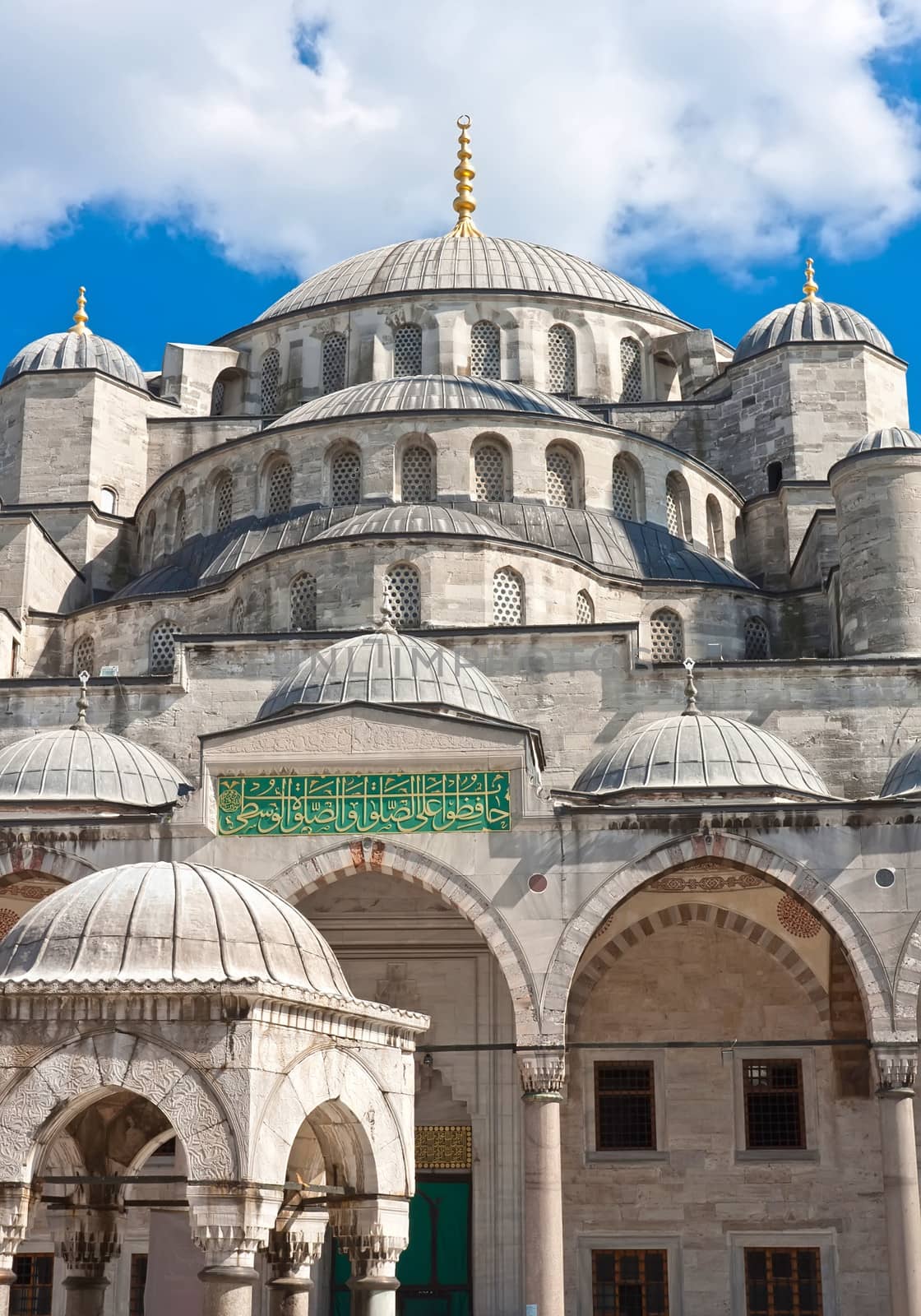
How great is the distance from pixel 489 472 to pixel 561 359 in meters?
6.13

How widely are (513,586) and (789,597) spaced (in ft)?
12.7

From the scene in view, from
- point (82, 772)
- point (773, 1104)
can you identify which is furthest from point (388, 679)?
point (773, 1104)

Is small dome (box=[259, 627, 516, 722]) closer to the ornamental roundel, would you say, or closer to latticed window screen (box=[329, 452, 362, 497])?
the ornamental roundel

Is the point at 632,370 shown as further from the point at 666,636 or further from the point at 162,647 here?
the point at 162,647

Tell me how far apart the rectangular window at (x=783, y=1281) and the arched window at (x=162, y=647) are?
9210 mm

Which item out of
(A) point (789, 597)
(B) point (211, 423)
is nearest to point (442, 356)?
(B) point (211, 423)

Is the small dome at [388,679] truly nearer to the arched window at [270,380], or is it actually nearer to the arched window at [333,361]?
the arched window at [333,361]

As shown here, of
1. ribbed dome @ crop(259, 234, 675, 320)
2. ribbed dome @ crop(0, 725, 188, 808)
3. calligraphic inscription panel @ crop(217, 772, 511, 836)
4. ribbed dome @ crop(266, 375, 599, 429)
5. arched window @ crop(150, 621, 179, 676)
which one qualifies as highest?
ribbed dome @ crop(259, 234, 675, 320)

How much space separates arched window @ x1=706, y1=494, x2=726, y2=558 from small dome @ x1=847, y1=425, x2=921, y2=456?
3670 millimetres

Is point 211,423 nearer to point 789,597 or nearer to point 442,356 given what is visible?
point 442,356

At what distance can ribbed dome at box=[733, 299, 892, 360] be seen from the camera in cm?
2797

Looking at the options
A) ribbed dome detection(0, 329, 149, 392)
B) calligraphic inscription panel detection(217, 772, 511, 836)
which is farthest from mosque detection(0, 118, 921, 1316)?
ribbed dome detection(0, 329, 149, 392)

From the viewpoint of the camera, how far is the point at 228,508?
24.4 meters

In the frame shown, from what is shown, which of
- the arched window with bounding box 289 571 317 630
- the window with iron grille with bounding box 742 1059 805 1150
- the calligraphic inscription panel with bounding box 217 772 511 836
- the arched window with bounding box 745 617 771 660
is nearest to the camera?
the calligraphic inscription panel with bounding box 217 772 511 836
